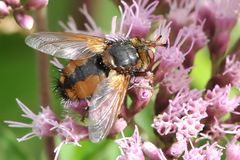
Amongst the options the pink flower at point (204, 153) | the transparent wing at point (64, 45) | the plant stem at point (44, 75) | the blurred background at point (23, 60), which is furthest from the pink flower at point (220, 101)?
the blurred background at point (23, 60)

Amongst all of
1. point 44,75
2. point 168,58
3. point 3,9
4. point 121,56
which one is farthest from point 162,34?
point 3,9

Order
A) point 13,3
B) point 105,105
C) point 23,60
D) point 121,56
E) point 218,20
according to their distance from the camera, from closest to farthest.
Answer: point 105,105, point 121,56, point 13,3, point 218,20, point 23,60

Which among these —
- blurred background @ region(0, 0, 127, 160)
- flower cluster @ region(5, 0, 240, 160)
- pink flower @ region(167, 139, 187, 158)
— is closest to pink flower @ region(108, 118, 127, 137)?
flower cluster @ region(5, 0, 240, 160)

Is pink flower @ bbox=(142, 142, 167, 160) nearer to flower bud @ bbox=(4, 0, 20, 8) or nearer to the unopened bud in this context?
the unopened bud

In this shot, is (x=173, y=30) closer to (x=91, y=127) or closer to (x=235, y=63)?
(x=235, y=63)

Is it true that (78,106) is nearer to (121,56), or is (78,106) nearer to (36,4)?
(121,56)
